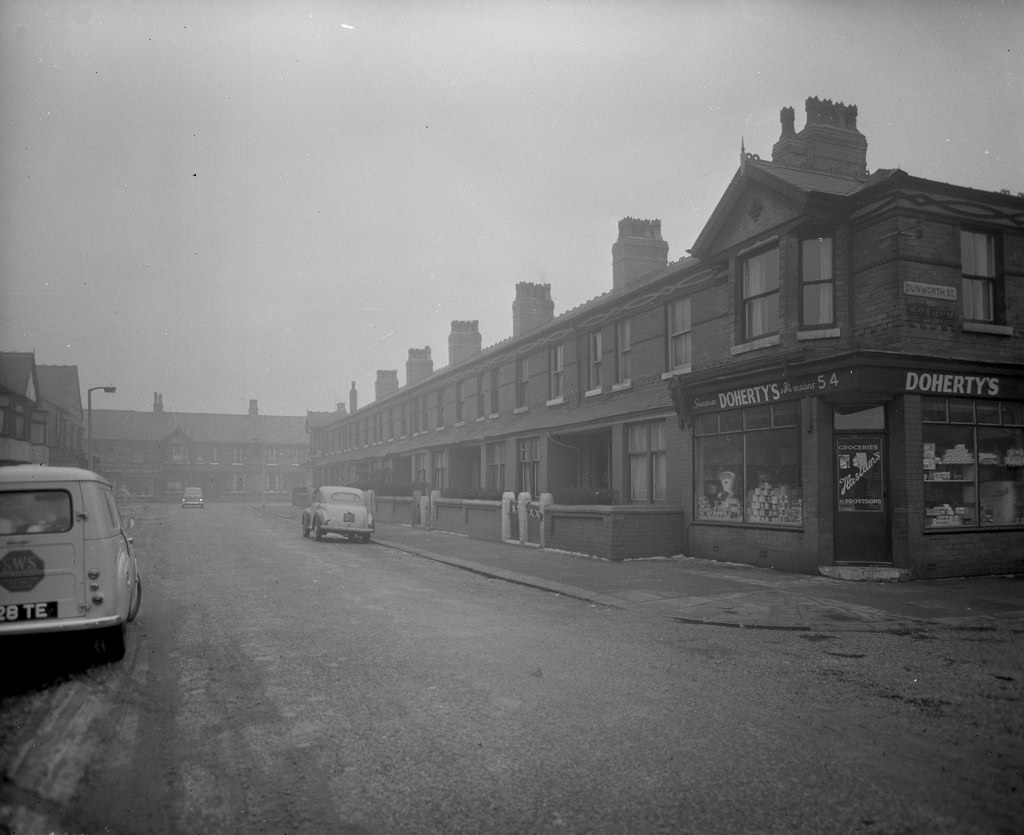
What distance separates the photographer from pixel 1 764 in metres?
4.50

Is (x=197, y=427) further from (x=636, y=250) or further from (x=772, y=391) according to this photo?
(x=772, y=391)

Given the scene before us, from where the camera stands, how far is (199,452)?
92.0 m

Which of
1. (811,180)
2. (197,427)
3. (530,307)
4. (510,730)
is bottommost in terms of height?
(510,730)

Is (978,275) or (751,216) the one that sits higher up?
(751,216)

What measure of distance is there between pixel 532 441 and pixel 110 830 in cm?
2231

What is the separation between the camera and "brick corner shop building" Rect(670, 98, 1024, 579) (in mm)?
13070

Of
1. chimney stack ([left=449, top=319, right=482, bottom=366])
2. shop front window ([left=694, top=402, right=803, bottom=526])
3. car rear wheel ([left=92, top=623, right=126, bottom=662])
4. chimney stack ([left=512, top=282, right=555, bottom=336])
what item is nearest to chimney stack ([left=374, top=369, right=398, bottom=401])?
chimney stack ([left=449, top=319, right=482, bottom=366])

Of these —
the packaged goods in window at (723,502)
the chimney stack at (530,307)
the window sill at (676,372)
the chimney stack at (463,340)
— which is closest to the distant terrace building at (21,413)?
the chimney stack at (463,340)

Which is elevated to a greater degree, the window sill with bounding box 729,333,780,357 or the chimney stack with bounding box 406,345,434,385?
the chimney stack with bounding box 406,345,434,385

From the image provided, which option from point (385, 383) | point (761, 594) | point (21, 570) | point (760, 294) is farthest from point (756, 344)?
point (385, 383)

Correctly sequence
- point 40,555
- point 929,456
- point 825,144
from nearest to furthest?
point 40,555, point 929,456, point 825,144

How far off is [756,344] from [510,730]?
1196 cm

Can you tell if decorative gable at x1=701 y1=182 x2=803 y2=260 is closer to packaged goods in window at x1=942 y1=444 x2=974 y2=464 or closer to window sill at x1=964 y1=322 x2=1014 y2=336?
window sill at x1=964 y1=322 x2=1014 y2=336

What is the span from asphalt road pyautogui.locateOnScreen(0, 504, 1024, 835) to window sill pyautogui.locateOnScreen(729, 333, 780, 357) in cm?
749
